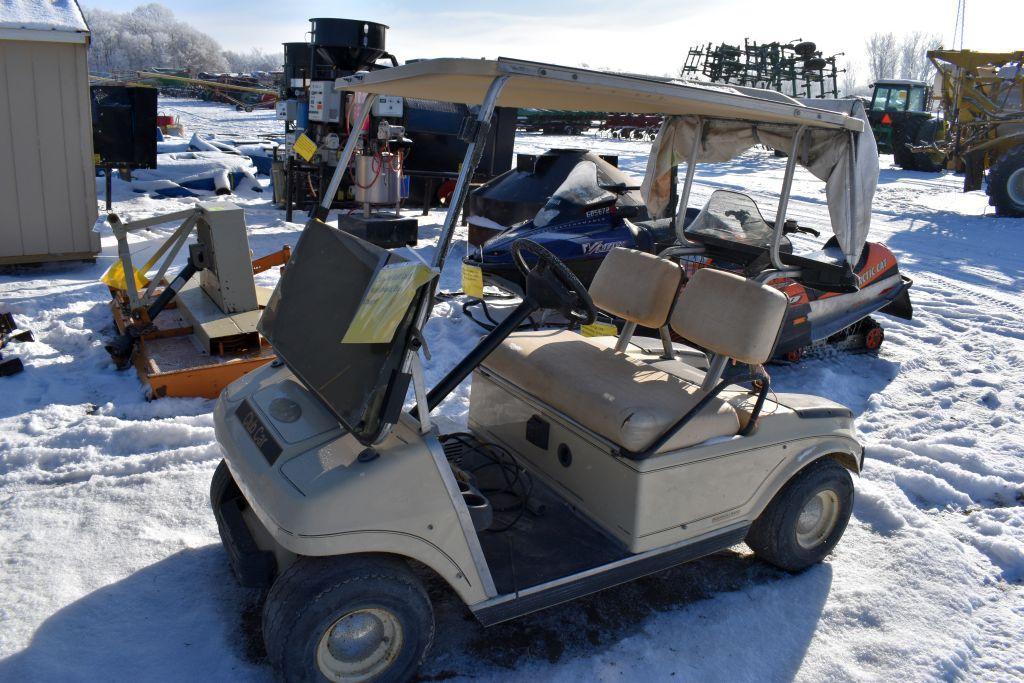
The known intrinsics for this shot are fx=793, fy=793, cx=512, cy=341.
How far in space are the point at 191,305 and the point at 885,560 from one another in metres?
4.95

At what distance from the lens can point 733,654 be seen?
3.15m

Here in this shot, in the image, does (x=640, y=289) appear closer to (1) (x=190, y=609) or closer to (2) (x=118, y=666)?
(1) (x=190, y=609)

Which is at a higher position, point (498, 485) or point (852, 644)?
point (498, 485)

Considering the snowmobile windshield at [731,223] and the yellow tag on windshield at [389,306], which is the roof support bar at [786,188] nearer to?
the snowmobile windshield at [731,223]

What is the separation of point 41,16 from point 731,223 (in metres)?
6.90

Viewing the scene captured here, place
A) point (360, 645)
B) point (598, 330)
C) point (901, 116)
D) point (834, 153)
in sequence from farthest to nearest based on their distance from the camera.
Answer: point (901, 116) → point (834, 153) → point (598, 330) → point (360, 645)

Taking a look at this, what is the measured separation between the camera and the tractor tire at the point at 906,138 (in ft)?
73.4

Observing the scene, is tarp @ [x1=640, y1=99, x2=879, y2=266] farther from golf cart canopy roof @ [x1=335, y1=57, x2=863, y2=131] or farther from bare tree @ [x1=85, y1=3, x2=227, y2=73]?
bare tree @ [x1=85, y1=3, x2=227, y2=73]

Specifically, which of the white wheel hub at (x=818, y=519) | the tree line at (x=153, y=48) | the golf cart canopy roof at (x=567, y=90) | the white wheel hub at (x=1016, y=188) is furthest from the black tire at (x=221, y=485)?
the tree line at (x=153, y=48)

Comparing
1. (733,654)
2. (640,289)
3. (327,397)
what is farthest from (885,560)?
(327,397)

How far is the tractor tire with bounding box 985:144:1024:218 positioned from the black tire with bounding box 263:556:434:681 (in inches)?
586

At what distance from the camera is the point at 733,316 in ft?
10.8

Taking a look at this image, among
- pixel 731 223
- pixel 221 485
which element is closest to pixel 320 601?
pixel 221 485

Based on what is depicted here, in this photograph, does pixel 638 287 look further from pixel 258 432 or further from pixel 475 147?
pixel 258 432
